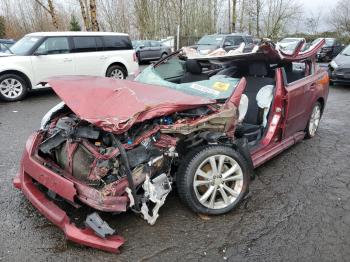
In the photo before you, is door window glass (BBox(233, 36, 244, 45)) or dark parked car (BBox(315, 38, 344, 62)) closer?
door window glass (BBox(233, 36, 244, 45))

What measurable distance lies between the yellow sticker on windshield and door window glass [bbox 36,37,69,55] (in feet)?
20.9

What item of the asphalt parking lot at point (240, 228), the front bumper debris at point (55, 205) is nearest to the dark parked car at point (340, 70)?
the asphalt parking lot at point (240, 228)

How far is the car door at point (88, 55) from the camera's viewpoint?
30.7 ft

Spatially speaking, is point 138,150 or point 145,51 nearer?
point 138,150

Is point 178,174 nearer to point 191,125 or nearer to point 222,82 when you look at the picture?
point 191,125

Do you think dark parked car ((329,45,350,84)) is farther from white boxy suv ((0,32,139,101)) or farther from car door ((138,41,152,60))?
car door ((138,41,152,60))

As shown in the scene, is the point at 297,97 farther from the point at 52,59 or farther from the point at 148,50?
the point at 148,50

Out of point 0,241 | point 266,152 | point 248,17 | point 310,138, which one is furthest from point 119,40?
point 248,17

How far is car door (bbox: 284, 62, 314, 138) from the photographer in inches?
162

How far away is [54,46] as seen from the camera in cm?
896

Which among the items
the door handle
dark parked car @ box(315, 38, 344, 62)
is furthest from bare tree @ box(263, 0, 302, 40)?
the door handle

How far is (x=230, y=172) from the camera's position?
3176 millimetres

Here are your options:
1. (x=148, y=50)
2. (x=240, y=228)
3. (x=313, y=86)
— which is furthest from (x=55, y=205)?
(x=148, y=50)

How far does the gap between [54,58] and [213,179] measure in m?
7.20
